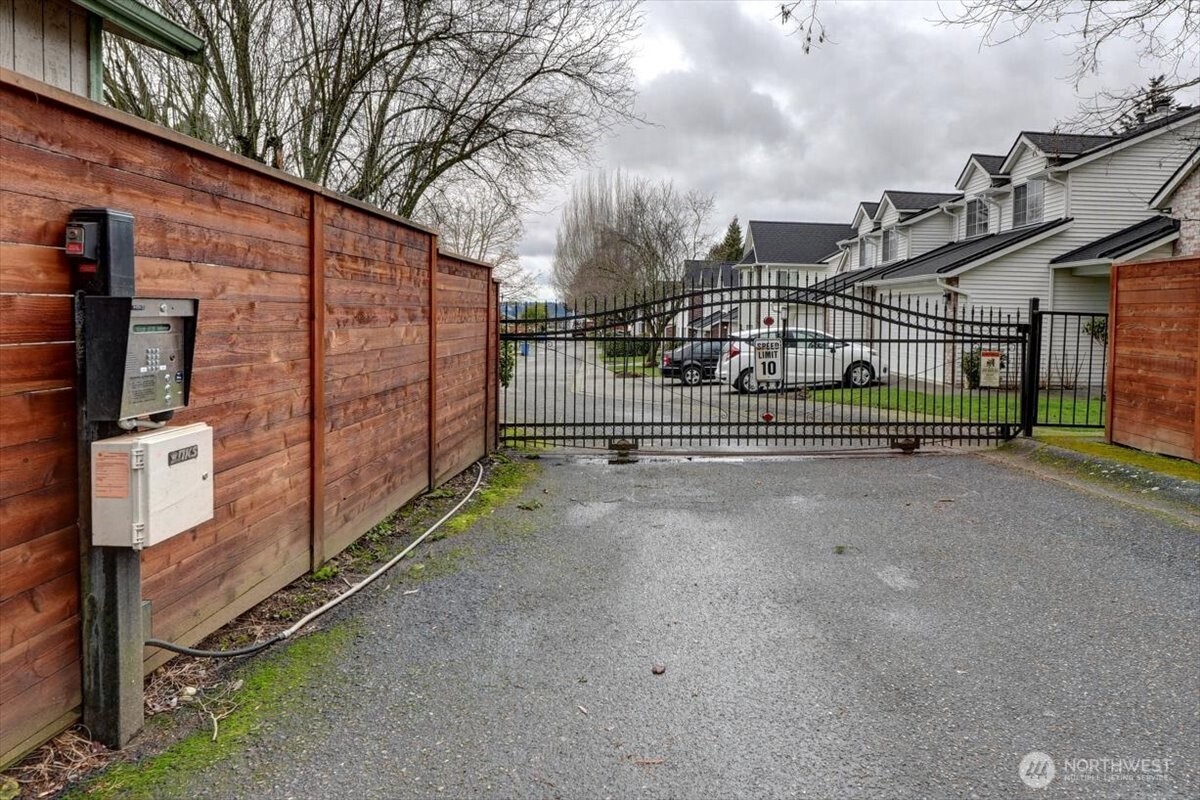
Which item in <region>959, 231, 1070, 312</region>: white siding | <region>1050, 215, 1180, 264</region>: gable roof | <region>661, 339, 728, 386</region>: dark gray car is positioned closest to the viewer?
<region>661, 339, 728, 386</region>: dark gray car

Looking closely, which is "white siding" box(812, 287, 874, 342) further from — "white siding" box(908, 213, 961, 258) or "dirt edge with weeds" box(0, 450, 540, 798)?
"dirt edge with weeds" box(0, 450, 540, 798)

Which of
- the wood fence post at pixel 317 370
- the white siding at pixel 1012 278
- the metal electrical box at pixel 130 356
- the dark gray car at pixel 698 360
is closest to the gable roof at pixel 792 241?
the dark gray car at pixel 698 360

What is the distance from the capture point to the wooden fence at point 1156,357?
23.9ft

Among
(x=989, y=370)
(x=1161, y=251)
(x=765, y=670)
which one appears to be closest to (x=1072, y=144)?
(x=1161, y=251)

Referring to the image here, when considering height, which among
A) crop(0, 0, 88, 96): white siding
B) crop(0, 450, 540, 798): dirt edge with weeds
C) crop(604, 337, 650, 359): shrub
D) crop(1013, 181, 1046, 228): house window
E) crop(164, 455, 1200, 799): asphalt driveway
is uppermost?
crop(1013, 181, 1046, 228): house window

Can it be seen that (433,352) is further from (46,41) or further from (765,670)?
(765,670)

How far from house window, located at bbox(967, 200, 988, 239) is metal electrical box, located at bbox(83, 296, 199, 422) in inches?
918

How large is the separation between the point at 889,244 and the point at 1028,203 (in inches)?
284

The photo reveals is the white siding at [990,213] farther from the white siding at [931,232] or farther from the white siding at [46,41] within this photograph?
the white siding at [46,41]

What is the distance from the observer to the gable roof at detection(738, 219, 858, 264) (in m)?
36.7

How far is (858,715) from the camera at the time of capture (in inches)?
116

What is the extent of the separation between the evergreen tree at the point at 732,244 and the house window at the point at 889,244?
114 feet

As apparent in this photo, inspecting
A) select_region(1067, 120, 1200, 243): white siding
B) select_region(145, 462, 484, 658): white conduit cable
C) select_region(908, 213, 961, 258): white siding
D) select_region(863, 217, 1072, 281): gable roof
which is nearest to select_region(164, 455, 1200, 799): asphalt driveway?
select_region(145, 462, 484, 658): white conduit cable

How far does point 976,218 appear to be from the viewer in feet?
72.9
